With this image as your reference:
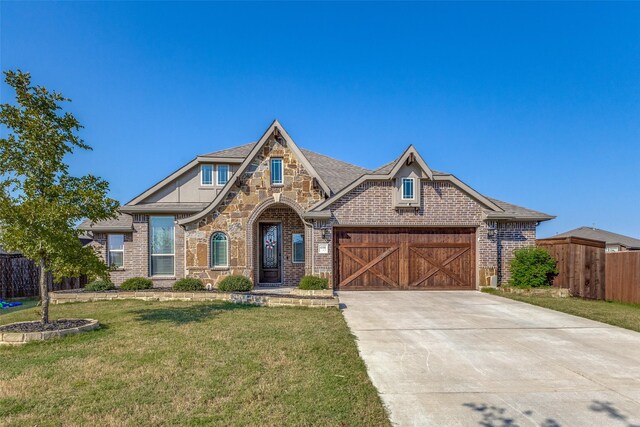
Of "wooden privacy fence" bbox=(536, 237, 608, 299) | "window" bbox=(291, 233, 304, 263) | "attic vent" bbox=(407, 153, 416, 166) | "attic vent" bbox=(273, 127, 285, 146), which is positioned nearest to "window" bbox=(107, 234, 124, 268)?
"window" bbox=(291, 233, 304, 263)

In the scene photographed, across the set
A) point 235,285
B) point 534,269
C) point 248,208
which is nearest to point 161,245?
point 248,208

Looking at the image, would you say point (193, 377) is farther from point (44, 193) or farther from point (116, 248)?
point (116, 248)

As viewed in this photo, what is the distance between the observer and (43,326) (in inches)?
309

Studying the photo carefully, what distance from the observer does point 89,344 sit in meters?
6.89

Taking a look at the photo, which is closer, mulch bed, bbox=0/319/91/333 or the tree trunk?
mulch bed, bbox=0/319/91/333

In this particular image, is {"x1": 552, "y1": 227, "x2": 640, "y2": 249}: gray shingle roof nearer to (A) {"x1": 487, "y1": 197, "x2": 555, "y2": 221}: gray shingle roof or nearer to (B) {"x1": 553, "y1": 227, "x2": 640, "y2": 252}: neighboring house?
(B) {"x1": 553, "y1": 227, "x2": 640, "y2": 252}: neighboring house

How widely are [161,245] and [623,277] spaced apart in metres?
16.8

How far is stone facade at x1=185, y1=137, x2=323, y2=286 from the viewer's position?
48.5ft

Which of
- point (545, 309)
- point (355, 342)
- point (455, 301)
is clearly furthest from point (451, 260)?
point (355, 342)

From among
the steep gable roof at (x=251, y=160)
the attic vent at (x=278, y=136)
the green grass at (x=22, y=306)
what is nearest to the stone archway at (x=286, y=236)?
the steep gable roof at (x=251, y=160)

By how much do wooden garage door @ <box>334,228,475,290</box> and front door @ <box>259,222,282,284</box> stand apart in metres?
3.32

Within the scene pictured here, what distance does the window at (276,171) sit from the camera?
15141 millimetres

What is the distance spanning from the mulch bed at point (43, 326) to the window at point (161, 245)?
7.36 metres

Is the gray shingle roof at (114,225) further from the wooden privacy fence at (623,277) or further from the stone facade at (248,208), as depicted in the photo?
the wooden privacy fence at (623,277)
